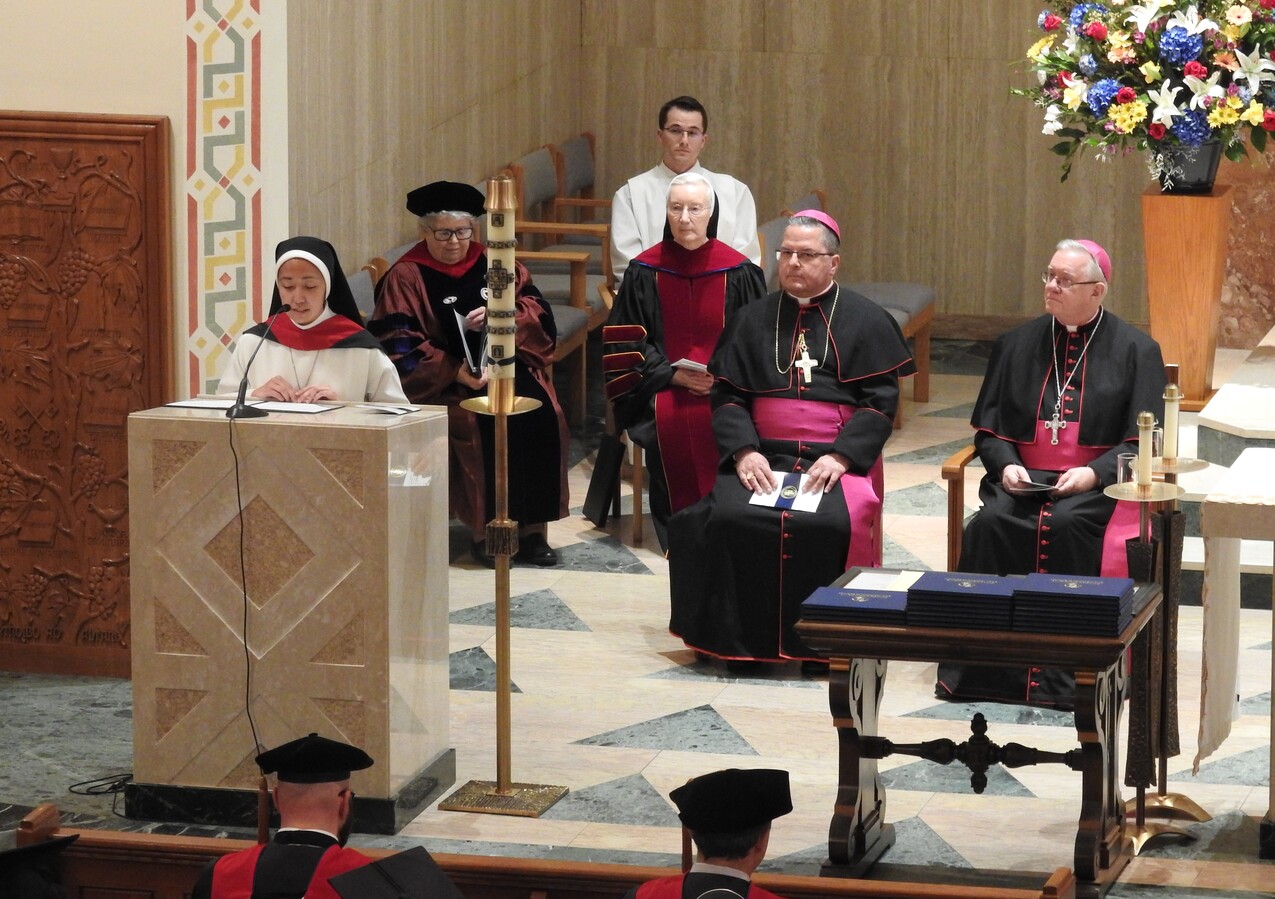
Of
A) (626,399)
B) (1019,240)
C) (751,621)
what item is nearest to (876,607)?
(751,621)

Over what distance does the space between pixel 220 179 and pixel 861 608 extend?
9.53 feet

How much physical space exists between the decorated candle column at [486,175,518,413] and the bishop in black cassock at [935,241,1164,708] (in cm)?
197

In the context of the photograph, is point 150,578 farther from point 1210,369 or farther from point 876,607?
point 1210,369

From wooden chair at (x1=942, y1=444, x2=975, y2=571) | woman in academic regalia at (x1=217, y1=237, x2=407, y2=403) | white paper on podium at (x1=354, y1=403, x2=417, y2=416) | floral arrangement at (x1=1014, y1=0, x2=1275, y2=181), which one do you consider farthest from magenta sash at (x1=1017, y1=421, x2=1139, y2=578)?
white paper on podium at (x1=354, y1=403, x2=417, y2=416)

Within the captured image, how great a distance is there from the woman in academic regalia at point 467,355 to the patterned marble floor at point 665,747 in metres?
0.31

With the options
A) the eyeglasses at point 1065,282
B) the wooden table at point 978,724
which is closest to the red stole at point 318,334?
the wooden table at point 978,724

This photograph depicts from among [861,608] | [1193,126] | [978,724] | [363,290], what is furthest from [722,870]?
[363,290]

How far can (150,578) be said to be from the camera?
607 centimetres

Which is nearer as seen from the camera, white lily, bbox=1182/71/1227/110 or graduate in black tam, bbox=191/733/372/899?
graduate in black tam, bbox=191/733/372/899

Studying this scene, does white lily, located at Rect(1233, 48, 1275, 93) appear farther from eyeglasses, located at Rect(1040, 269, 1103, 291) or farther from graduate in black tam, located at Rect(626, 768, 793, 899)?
graduate in black tam, located at Rect(626, 768, 793, 899)

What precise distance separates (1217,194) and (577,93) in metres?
6.01

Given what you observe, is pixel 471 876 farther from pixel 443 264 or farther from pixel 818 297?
pixel 443 264

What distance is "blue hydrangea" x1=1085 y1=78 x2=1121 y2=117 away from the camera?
8047 millimetres

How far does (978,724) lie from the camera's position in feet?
18.3
